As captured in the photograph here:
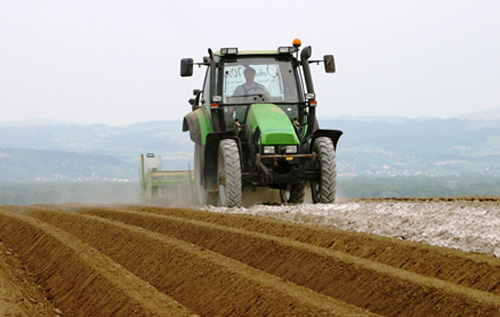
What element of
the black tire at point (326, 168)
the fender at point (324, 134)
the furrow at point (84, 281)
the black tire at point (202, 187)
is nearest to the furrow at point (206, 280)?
the furrow at point (84, 281)

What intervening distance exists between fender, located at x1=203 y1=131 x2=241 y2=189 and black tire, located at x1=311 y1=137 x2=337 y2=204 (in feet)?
4.23

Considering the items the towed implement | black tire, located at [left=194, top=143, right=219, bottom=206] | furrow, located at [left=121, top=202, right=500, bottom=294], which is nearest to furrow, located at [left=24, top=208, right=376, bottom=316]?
furrow, located at [left=121, top=202, right=500, bottom=294]

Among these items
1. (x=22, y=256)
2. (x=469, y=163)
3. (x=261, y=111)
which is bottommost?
(x=469, y=163)

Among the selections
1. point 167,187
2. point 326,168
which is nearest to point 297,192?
point 326,168

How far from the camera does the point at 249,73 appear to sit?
11.2m

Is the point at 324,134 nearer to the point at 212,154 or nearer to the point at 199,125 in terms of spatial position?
the point at 212,154

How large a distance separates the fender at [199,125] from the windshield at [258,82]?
2.05 feet

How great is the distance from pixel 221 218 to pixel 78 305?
3818 mm

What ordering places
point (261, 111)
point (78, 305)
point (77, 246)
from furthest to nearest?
point (261, 111), point (77, 246), point (78, 305)

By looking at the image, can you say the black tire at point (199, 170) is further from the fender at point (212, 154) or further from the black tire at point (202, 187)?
the fender at point (212, 154)

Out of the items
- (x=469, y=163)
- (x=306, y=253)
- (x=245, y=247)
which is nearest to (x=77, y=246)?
(x=245, y=247)

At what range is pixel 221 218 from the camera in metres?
9.32

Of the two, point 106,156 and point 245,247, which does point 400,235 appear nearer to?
point 245,247

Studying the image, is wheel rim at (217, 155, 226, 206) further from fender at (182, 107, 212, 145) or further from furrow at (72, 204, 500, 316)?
furrow at (72, 204, 500, 316)
